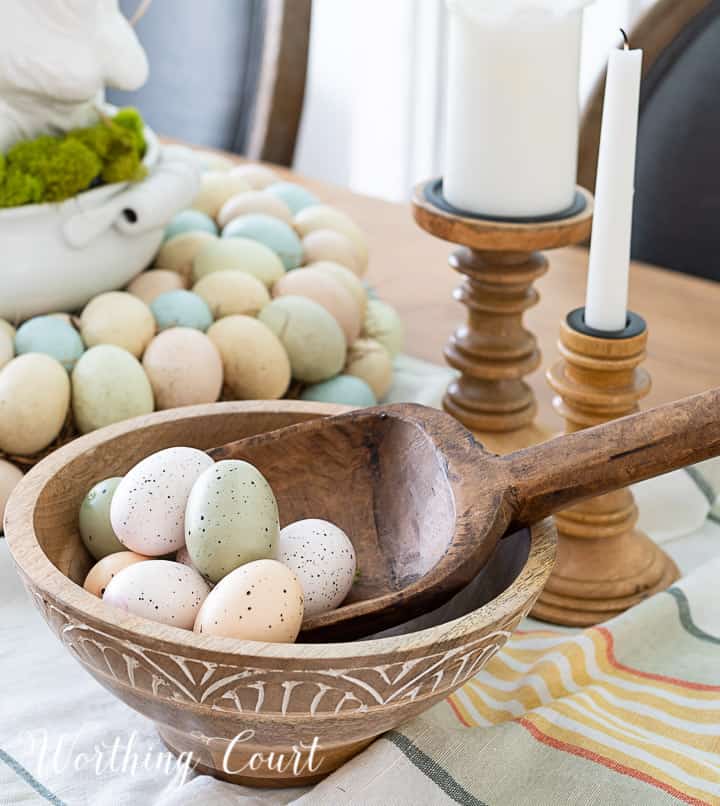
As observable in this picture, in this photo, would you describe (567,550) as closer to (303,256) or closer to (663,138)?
(303,256)

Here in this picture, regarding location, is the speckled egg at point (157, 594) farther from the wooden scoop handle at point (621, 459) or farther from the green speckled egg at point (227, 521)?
the wooden scoop handle at point (621, 459)

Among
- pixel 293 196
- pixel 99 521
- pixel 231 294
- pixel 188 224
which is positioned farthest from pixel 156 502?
pixel 293 196

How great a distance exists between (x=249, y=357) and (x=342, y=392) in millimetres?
69

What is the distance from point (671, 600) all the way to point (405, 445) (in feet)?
0.52

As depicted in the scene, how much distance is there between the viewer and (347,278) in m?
0.75

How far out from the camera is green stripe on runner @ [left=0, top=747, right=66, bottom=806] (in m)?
0.44

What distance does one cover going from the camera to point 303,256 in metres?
0.78

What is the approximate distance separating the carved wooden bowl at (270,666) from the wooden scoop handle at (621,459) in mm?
13

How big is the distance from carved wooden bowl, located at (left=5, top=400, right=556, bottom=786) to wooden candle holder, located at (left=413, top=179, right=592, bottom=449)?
0.74ft

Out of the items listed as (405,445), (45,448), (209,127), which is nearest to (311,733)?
(405,445)

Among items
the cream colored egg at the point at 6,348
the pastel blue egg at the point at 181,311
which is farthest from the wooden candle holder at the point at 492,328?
the cream colored egg at the point at 6,348

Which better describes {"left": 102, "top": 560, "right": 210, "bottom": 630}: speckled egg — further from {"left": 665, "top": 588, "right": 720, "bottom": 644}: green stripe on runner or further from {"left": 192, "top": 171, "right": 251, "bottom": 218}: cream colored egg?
{"left": 192, "top": 171, "right": 251, "bottom": 218}: cream colored egg

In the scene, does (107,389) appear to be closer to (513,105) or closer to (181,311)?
(181,311)

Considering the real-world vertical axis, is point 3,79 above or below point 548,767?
above
